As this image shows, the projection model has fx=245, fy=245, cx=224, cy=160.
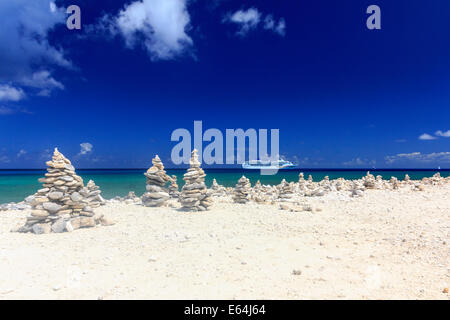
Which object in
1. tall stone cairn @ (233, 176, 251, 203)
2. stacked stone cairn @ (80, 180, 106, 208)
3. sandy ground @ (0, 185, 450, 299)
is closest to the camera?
sandy ground @ (0, 185, 450, 299)

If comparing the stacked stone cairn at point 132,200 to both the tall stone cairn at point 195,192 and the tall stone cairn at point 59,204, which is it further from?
the tall stone cairn at point 59,204

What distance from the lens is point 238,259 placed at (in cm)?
781

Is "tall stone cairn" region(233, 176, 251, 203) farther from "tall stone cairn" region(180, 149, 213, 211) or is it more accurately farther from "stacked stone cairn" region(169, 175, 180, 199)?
"stacked stone cairn" region(169, 175, 180, 199)

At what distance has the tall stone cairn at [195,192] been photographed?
55.3 ft

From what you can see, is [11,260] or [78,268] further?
[11,260]

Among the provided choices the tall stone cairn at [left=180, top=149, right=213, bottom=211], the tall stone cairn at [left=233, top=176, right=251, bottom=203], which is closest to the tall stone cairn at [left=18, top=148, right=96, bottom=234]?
the tall stone cairn at [left=180, top=149, right=213, bottom=211]

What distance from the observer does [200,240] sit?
10016 mm

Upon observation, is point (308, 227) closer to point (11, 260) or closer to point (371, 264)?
point (371, 264)

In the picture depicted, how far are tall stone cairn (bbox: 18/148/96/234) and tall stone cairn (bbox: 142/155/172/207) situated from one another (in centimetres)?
565

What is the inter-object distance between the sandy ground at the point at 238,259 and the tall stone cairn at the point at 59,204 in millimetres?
691

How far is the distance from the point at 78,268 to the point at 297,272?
6320mm

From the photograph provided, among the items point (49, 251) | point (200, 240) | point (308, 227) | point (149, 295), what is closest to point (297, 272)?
point (149, 295)

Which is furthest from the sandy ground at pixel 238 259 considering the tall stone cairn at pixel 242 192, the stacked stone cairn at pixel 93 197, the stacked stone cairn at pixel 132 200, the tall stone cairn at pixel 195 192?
the stacked stone cairn at pixel 132 200

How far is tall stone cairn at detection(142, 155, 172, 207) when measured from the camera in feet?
61.3
